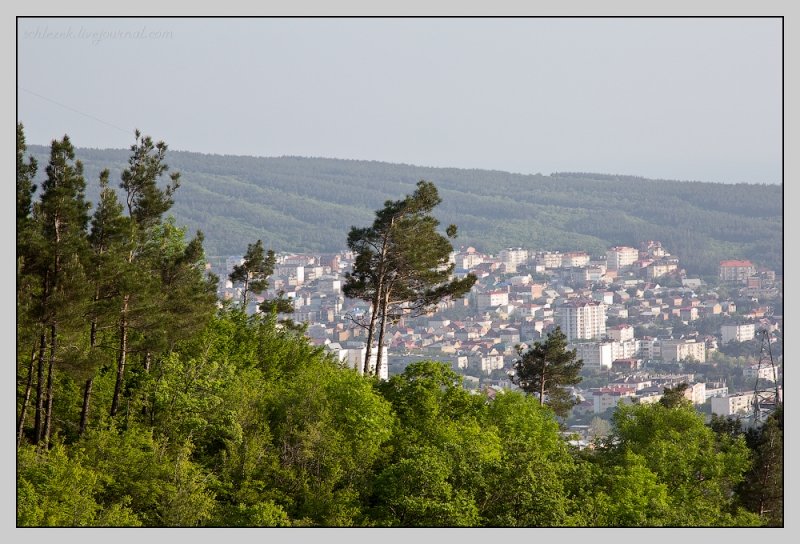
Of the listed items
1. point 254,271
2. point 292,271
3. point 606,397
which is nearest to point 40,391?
point 254,271

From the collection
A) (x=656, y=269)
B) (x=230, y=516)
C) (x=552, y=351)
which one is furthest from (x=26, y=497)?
(x=656, y=269)

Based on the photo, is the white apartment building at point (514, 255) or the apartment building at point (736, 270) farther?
the white apartment building at point (514, 255)

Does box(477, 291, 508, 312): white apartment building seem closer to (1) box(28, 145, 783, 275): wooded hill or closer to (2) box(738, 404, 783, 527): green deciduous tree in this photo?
(1) box(28, 145, 783, 275): wooded hill

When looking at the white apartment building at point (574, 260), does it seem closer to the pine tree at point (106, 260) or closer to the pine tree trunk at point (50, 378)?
the pine tree at point (106, 260)

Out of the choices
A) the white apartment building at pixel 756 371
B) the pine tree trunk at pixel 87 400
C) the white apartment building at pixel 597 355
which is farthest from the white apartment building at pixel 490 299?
the pine tree trunk at pixel 87 400

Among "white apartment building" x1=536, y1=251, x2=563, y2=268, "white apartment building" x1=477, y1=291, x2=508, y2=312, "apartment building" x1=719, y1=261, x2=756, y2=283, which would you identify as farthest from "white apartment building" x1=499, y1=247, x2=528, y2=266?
"apartment building" x1=719, y1=261, x2=756, y2=283
